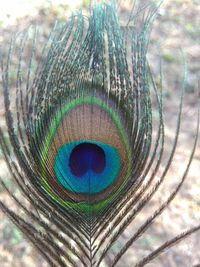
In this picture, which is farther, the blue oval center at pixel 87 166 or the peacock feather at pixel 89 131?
the blue oval center at pixel 87 166

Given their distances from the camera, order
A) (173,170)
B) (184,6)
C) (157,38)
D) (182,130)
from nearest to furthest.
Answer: (173,170), (182,130), (157,38), (184,6)

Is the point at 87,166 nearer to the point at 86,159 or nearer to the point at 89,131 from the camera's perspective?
the point at 86,159

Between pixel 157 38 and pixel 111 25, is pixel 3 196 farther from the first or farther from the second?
pixel 157 38

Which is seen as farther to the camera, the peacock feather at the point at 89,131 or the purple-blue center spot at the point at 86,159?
the purple-blue center spot at the point at 86,159

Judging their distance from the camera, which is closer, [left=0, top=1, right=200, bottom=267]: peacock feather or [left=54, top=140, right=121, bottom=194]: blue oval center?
[left=0, top=1, right=200, bottom=267]: peacock feather

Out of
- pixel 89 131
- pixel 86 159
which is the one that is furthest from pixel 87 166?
pixel 89 131

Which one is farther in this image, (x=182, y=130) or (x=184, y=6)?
(x=184, y=6)

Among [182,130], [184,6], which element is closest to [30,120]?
[182,130]
